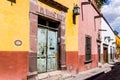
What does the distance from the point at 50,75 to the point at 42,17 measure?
2.18 m

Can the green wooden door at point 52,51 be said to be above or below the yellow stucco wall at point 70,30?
below

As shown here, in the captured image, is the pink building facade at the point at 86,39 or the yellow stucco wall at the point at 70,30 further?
the pink building facade at the point at 86,39

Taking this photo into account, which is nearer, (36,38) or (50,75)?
(36,38)

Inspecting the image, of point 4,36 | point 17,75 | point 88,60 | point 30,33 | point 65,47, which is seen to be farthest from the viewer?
point 88,60

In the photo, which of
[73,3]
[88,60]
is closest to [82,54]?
[88,60]

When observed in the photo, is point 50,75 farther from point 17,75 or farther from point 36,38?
point 17,75

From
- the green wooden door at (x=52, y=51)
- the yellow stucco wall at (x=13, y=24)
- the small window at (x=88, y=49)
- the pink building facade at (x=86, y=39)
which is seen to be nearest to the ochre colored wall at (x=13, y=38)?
the yellow stucco wall at (x=13, y=24)

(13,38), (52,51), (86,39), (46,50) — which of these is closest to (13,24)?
(13,38)

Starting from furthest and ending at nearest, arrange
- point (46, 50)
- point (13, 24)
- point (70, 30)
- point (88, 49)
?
point (88, 49)
point (70, 30)
point (46, 50)
point (13, 24)

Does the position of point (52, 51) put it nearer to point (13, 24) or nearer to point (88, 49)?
point (13, 24)

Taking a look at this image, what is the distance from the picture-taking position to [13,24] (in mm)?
7762

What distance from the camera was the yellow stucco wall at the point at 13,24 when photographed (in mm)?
7337

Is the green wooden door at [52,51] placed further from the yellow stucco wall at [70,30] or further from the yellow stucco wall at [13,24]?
the yellow stucco wall at [13,24]

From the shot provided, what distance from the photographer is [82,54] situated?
1512 cm
